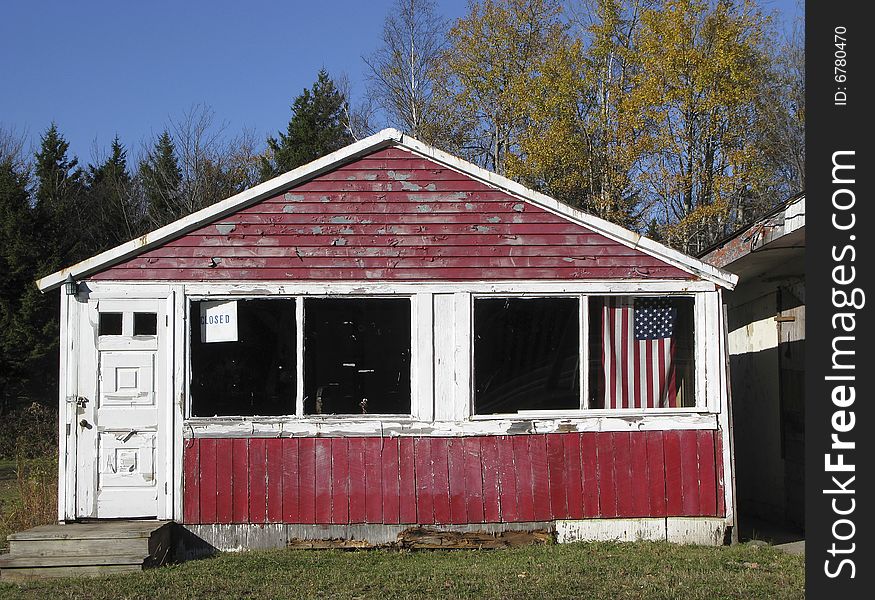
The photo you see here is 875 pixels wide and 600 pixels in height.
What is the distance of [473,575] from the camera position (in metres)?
8.23

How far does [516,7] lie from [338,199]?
26787 millimetres

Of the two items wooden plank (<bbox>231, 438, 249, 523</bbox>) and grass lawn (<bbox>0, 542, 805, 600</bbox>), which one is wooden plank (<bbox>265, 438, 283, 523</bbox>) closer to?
wooden plank (<bbox>231, 438, 249, 523</bbox>)

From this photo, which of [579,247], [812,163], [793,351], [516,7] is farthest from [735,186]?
[812,163]

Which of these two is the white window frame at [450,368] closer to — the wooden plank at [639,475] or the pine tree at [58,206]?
the wooden plank at [639,475]

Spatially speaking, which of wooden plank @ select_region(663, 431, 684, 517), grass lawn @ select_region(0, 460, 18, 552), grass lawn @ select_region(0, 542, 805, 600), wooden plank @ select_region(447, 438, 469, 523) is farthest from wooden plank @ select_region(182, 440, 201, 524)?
wooden plank @ select_region(663, 431, 684, 517)

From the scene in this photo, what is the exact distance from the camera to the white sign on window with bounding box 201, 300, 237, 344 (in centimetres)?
975

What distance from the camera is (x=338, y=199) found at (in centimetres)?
991

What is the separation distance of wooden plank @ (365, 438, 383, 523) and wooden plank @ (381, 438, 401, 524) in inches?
1.6

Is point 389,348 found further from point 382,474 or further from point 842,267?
point 842,267

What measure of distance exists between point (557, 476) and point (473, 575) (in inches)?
72.3

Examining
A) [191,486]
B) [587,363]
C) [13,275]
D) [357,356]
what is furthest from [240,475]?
[13,275]

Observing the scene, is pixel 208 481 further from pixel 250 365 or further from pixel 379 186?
pixel 379 186

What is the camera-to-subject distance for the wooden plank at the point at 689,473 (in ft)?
32.0

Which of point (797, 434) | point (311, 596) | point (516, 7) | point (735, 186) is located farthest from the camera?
point (516, 7)
